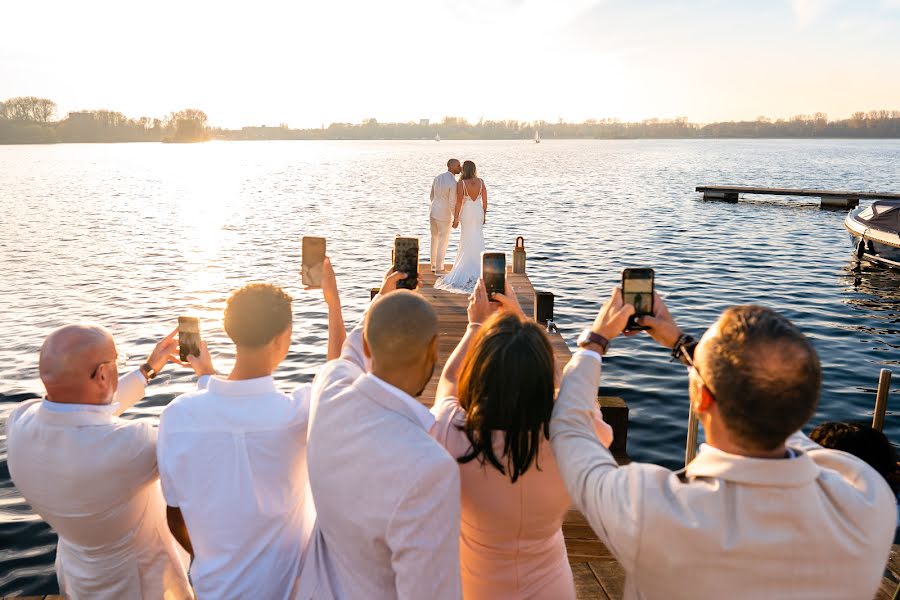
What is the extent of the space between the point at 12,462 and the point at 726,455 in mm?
2859

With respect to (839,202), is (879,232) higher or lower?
higher

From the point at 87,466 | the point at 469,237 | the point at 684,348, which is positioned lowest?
the point at 469,237

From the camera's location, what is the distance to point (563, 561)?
8.94ft

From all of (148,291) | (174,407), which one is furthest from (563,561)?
(148,291)

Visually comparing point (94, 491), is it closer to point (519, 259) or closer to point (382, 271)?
point (519, 259)

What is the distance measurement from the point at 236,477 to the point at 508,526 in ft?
3.60

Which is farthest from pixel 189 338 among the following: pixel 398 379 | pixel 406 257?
pixel 398 379

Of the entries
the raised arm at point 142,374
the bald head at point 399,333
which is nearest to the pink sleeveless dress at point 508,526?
the bald head at point 399,333

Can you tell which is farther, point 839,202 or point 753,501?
point 839,202

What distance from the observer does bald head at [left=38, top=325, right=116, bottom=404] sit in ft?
9.12

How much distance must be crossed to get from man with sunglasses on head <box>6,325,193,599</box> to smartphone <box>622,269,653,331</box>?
6.95 feet

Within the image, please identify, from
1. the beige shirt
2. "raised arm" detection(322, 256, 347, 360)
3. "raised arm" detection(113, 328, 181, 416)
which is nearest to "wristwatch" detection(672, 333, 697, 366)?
the beige shirt

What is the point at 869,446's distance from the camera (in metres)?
2.58

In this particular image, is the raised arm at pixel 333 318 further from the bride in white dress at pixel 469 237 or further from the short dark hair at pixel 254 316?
the bride in white dress at pixel 469 237
